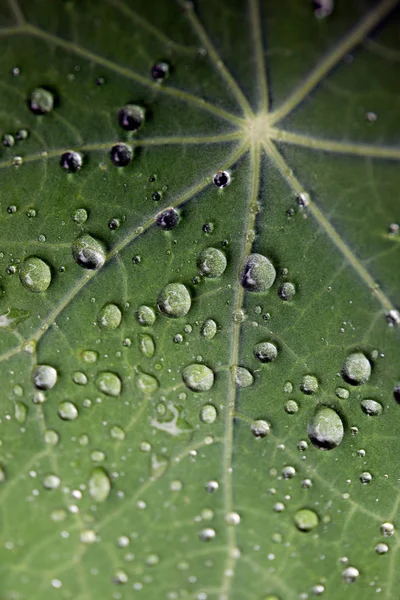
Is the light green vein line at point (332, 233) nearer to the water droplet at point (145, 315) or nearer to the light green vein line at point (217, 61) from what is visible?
the light green vein line at point (217, 61)

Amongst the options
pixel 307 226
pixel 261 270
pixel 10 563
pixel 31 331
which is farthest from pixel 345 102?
pixel 10 563

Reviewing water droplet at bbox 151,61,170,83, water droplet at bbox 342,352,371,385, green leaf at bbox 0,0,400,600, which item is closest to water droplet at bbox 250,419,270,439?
green leaf at bbox 0,0,400,600

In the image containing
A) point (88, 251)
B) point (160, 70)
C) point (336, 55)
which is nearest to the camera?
point (336, 55)

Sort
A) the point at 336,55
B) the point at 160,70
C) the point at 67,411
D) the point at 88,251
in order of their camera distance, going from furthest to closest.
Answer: the point at 67,411 → the point at 88,251 → the point at 160,70 → the point at 336,55

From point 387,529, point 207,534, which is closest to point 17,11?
point 207,534

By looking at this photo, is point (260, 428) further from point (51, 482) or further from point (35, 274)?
point (35, 274)

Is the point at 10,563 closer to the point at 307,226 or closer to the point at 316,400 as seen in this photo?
the point at 316,400
